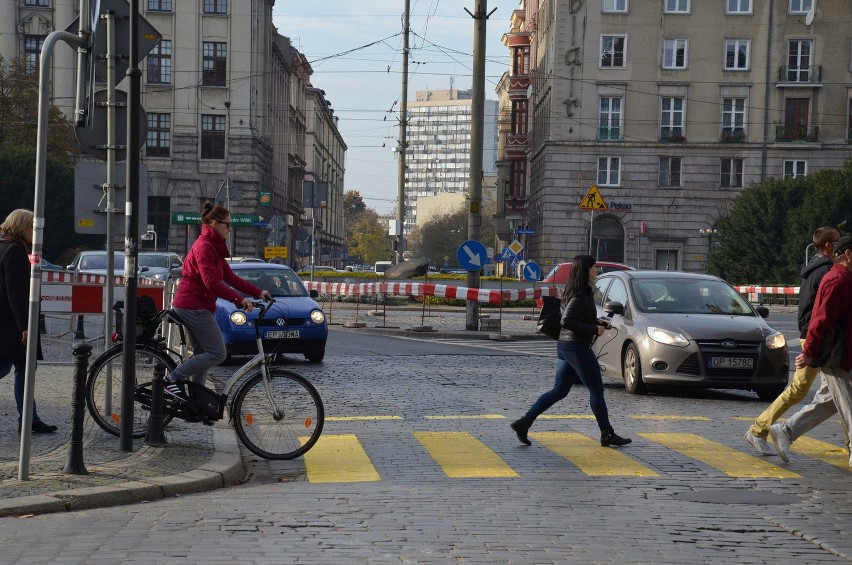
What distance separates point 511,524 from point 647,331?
8.18 meters

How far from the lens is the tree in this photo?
55.8 metres

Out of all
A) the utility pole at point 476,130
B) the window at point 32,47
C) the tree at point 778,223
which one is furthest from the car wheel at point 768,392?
the window at point 32,47

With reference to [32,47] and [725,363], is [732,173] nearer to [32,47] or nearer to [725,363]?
[32,47]

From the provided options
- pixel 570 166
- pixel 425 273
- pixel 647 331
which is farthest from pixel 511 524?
pixel 570 166

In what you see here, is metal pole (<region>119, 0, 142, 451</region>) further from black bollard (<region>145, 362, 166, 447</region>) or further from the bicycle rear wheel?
the bicycle rear wheel

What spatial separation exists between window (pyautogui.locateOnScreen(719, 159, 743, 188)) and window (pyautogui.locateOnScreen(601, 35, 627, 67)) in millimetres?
7757

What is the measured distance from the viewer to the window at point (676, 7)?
213 feet

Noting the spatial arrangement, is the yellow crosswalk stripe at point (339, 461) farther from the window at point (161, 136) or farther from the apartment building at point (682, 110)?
the window at point (161, 136)

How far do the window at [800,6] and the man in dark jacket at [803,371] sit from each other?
56.8 m

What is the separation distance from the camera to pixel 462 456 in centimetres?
1005

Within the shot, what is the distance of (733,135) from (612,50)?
7.84 m

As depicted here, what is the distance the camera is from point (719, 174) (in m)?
65.3

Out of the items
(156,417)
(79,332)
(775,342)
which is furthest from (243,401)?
(79,332)

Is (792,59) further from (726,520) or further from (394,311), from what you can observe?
(726,520)
